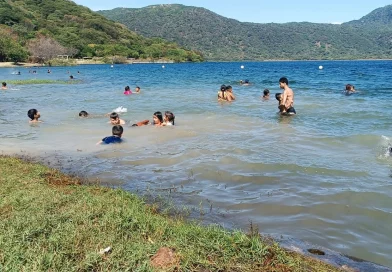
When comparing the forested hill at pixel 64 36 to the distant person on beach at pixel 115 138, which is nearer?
the distant person on beach at pixel 115 138

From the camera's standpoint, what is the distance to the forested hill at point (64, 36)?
10344cm

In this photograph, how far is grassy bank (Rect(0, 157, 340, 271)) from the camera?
371 centimetres

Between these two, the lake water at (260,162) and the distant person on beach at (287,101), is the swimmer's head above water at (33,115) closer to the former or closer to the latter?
the lake water at (260,162)

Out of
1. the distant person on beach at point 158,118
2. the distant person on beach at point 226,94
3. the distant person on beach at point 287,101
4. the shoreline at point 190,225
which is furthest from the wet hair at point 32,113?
the distant person on beach at point 226,94

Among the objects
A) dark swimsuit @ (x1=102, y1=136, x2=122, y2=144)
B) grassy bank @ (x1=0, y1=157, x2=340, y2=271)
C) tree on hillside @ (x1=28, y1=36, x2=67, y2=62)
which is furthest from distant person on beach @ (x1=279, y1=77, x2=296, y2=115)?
tree on hillside @ (x1=28, y1=36, x2=67, y2=62)

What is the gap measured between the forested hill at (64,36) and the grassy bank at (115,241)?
101 metres

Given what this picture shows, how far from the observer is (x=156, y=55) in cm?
14375

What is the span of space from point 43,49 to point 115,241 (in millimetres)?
109440

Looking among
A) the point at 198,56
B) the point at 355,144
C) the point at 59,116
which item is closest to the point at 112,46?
the point at 198,56

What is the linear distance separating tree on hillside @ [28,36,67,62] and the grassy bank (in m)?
106

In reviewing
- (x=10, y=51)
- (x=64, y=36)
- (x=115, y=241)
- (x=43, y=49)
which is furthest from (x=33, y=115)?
(x=64, y=36)

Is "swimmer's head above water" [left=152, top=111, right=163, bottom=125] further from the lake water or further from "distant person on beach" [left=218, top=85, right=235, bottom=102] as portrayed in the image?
"distant person on beach" [left=218, top=85, right=235, bottom=102]

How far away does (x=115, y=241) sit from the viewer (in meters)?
4.16

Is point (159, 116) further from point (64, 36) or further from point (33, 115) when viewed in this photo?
point (64, 36)
